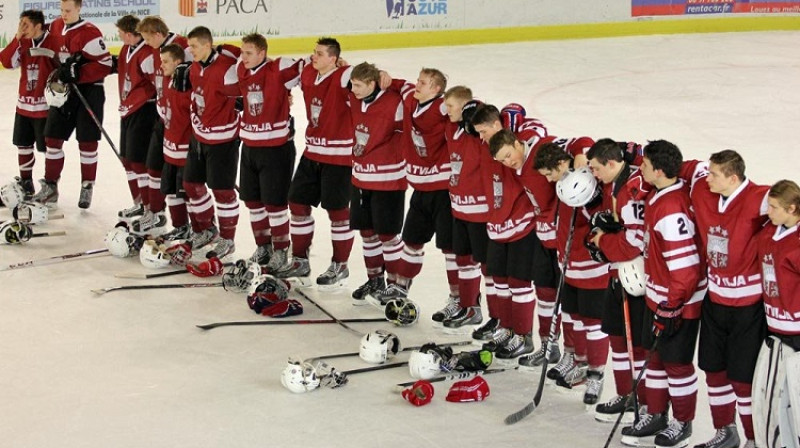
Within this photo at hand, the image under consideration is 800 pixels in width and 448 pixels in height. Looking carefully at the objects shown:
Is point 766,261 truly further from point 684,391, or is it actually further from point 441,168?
point 441,168

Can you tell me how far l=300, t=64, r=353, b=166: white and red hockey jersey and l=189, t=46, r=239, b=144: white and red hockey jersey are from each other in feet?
1.82

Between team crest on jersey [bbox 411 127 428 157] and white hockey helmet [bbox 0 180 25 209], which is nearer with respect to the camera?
team crest on jersey [bbox 411 127 428 157]

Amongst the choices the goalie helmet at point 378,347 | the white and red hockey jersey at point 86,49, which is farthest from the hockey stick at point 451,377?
the white and red hockey jersey at point 86,49

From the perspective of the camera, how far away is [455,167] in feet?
18.6

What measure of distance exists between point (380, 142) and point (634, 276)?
1.97 m

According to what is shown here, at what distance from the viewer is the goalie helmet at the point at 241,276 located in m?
6.52

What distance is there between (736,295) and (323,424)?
1.70 metres

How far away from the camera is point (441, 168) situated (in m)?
5.93

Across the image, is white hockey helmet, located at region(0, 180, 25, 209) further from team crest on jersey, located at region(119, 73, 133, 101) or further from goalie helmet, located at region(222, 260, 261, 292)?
goalie helmet, located at region(222, 260, 261, 292)

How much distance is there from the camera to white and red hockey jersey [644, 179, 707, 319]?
4.37 m

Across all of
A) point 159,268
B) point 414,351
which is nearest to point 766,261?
point 414,351

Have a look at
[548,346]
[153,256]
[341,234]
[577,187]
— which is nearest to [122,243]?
[153,256]

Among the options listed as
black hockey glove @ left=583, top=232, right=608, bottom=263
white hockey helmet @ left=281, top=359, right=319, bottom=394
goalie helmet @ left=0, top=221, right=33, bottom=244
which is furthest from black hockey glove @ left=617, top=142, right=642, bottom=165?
goalie helmet @ left=0, top=221, right=33, bottom=244

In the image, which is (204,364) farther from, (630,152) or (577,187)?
(630,152)
